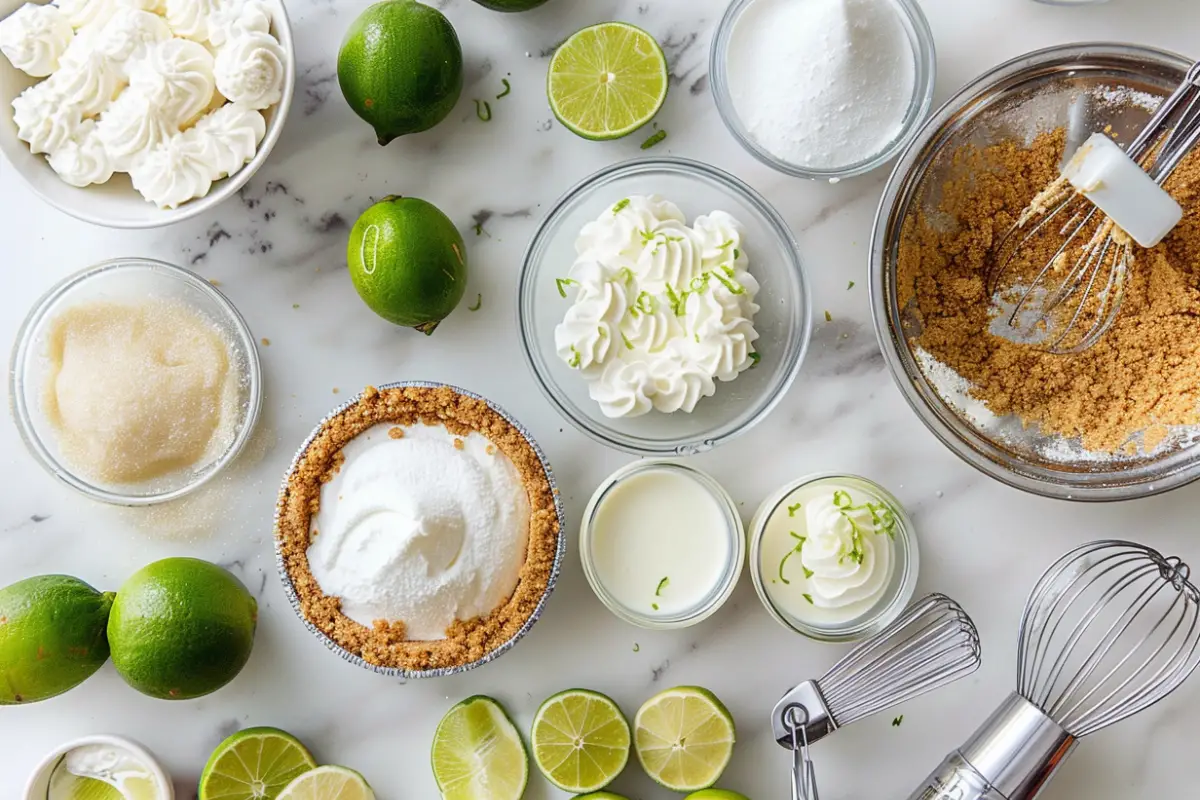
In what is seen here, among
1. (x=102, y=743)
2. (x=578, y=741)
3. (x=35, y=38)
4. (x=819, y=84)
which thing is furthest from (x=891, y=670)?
(x=35, y=38)

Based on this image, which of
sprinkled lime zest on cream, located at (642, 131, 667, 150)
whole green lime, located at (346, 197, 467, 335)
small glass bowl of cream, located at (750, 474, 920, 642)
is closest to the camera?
whole green lime, located at (346, 197, 467, 335)

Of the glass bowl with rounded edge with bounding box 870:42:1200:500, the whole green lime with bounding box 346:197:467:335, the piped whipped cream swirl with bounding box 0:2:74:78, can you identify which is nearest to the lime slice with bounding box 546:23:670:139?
the whole green lime with bounding box 346:197:467:335

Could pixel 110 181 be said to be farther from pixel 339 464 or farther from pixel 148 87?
pixel 339 464

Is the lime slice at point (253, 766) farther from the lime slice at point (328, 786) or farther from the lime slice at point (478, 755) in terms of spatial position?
the lime slice at point (478, 755)

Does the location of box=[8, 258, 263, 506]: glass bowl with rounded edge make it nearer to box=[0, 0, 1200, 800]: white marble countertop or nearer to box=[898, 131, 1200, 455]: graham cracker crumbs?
box=[0, 0, 1200, 800]: white marble countertop

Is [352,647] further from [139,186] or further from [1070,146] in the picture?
[1070,146]

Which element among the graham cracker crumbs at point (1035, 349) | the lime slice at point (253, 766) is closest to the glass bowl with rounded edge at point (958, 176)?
the graham cracker crumbs at point (1035, 349)

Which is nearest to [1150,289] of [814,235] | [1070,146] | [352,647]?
[1070,146]
